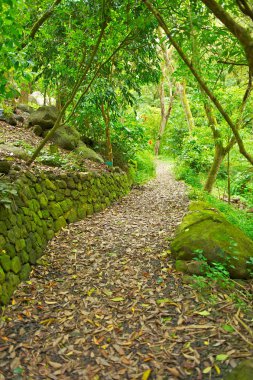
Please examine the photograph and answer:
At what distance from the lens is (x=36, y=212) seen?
14.9 feet

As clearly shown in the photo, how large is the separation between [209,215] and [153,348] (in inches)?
102

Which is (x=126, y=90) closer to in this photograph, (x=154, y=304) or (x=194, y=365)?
(x=154, y=304)

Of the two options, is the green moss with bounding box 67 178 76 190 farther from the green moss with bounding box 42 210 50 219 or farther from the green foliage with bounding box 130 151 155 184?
the green foliage with bounding box 130 151 155 184

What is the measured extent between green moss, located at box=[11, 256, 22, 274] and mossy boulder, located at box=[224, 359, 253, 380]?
8.36 feet

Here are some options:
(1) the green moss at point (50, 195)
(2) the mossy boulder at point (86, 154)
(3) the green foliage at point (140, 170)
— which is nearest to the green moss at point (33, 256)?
(1) the green moss at point (50, 195)

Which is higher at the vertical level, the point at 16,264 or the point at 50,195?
the point at 50,195

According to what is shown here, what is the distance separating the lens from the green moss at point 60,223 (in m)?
5.09

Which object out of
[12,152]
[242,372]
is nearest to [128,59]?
[12,152]

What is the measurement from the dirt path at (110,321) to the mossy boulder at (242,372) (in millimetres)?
146

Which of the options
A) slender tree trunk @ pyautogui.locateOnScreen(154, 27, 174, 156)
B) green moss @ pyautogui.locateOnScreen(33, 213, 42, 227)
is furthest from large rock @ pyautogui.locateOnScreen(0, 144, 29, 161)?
slender tree trunk @ pyautogui.locateOnScreen(154, 27, 174, 156)

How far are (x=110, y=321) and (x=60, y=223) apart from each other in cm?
254

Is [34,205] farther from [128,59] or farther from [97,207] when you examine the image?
[128,59]

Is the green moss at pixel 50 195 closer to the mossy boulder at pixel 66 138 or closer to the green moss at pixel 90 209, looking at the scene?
the green moss at pixel 90 209

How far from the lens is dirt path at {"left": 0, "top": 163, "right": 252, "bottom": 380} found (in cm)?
244
